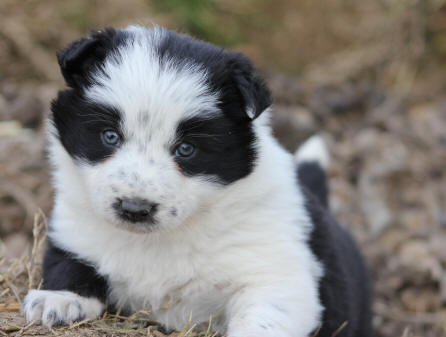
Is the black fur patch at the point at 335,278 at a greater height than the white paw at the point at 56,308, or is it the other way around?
the black fur patch at the point at 335,278

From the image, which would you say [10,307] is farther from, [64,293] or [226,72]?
[226,72]

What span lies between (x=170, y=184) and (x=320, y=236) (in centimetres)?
101

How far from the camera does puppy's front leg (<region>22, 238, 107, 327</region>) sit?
2.78 meters

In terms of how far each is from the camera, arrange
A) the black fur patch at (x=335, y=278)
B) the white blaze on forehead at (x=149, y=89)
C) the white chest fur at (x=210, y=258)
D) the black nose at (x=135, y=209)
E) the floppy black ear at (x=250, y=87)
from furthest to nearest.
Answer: the black fur patch at (x=335, y=278)
the white chest fur at (x=210, y=258)
the floppy black ear at (x=250, y=87)
the white blaze on forehead at (x=149, y=89)
the black nose at (x=135, y=209)

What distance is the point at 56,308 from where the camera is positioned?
2.79m

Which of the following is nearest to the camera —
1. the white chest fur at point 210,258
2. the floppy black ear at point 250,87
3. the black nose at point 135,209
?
the black nose at point 135,209

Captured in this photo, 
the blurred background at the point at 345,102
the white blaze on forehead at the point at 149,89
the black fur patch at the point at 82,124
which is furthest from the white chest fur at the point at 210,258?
the blurred background at the point at 345,102

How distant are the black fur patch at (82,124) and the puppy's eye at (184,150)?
278mm

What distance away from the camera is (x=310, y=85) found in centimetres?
746

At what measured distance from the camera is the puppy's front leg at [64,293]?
278 centimetres

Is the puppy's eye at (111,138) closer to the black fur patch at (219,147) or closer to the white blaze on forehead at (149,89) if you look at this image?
the white blaze on forehead at (149,89)

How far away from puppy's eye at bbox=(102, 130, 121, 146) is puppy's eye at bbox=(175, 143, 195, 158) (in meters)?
0.26

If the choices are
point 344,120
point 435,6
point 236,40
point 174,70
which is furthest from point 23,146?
point 435,6

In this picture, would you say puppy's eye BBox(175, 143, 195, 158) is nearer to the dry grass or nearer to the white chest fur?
the white chest fur
